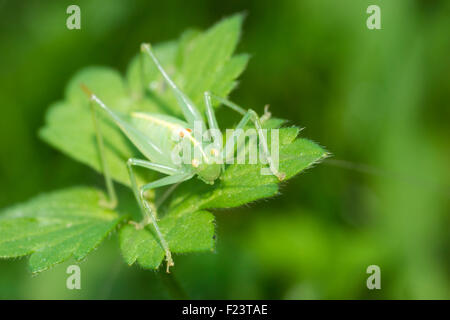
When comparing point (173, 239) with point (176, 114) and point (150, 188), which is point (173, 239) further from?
point (176, 114)

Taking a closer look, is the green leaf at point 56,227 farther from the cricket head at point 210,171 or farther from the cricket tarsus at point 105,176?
the cricket head at point 210,171

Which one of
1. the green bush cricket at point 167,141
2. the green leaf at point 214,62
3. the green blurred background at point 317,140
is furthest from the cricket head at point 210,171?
the green blurred background at point 317,140

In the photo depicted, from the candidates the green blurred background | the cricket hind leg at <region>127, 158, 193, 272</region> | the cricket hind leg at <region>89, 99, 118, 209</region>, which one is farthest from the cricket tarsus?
the green blurred background

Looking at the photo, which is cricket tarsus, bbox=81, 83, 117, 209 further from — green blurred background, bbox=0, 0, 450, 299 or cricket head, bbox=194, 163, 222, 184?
green blurred background, bbox=0, 0, 450, 299

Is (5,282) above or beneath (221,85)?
beneath
